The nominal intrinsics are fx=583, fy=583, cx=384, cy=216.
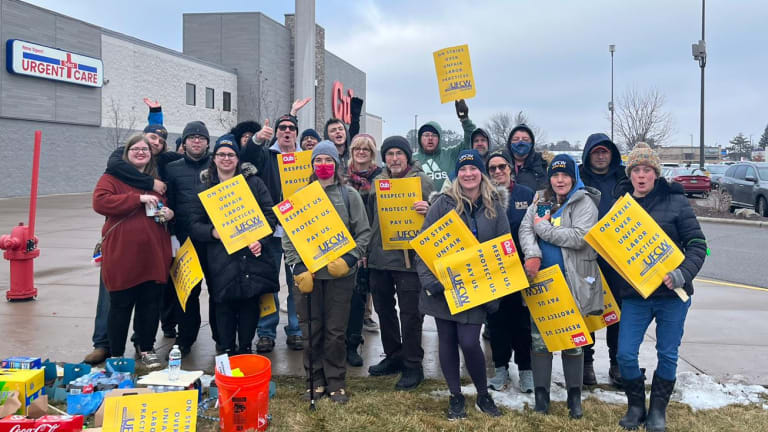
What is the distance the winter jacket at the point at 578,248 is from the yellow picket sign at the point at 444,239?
49 centimetres

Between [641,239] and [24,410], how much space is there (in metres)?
4.30

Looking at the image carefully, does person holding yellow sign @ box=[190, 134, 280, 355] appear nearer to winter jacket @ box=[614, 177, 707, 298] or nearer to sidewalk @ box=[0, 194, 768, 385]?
sidewalk @ box=[0, 194, 768, 385]

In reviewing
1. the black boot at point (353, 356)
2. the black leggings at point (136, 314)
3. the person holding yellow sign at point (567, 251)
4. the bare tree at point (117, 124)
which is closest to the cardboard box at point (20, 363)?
the black leggings at point (136, 314)

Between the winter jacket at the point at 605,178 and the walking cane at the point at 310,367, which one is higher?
the winter jacket at the point at 605,178

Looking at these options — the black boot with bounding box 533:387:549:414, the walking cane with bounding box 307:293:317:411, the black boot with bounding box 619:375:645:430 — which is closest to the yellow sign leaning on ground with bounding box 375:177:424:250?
the walking cane with bounding box 307:293:317:411

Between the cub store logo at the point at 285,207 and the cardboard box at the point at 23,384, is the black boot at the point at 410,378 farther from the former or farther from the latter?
the cardboard box at the point at 23,384

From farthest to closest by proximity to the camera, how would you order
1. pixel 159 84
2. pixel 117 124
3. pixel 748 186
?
1. pixel 159 84
2. pixel 117 124
3. pixel 748 186

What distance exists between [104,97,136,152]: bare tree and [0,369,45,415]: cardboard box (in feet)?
84.0

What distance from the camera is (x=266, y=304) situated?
528 centimetres

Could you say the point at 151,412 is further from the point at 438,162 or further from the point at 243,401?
the point at 438,162

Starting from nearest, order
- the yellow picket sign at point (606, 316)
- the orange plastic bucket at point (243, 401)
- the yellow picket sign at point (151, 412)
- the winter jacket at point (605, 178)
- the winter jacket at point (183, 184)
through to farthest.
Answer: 1. the yellow picket sign at point (151, 412)
2. the orange plastic bucket at point (243, 401)
3. the yellow picket sign at point (606, 316)
4. the winter jacket at point (605, 178)
5. the winter jacket at point (183, 184)

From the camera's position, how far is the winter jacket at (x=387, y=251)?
4.84 metres

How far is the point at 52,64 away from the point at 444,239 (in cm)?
2540

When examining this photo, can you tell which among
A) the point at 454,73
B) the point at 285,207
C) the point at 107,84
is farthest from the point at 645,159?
the point at 107,84
